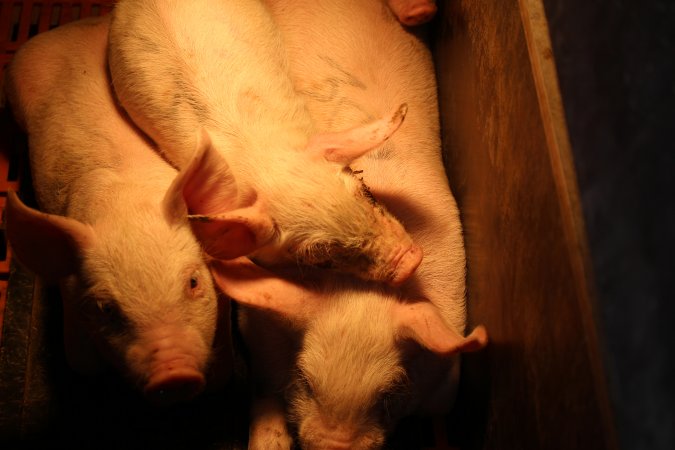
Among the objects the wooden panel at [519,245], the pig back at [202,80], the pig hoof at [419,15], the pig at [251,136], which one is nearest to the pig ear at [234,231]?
the pig at [251,136]

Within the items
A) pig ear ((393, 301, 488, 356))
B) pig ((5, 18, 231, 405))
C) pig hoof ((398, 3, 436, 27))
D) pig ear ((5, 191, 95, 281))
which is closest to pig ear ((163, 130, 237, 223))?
pig ((5, 18, 231, 405))

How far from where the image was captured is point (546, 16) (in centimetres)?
158

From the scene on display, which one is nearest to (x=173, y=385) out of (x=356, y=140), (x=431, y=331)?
(x=431, y=331)

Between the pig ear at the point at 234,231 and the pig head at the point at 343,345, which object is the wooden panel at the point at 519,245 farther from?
the pig ear at the point at 234,231

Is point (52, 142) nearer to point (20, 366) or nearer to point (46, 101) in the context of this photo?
point (46, 101)

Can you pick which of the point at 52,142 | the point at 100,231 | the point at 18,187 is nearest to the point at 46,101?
the point at 52,142

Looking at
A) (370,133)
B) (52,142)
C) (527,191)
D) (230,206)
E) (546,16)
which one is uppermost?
(546,16)

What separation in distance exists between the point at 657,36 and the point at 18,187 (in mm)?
2640

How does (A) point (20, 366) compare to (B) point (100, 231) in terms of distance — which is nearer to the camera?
(B) point (100, 231)

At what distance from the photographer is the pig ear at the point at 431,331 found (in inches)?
70.0

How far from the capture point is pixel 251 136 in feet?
7.12

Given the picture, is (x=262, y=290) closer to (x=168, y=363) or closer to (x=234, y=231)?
(x=234, y=231)

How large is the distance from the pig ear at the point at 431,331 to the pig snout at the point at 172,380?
2.08 feet

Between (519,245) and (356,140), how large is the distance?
65cm
